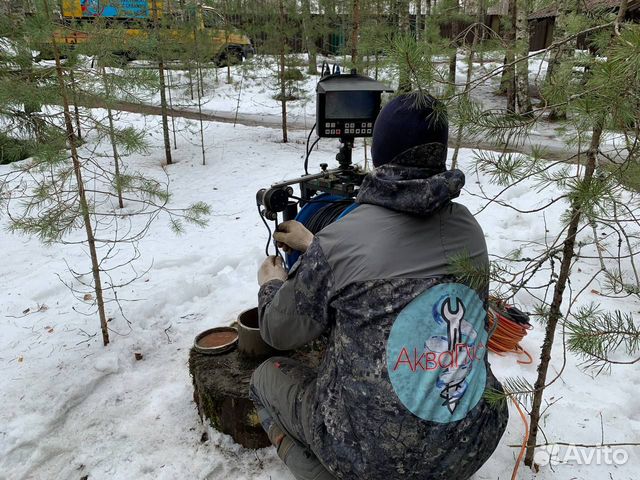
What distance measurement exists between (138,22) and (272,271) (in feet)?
20.2

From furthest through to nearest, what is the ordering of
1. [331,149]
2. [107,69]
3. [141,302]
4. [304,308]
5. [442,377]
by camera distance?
[331,149] → [141,302] → [107,69] → [304,308] → [442,377]

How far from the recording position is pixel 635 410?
93.4 inches

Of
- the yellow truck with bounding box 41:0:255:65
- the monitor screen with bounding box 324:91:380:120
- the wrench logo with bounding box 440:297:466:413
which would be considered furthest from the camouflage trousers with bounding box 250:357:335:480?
the yellow truck with bounding box 41:0:255:65

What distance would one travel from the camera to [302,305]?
158 cm

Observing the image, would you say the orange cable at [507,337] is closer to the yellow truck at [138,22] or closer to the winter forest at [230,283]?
the winter forest at [230,283]

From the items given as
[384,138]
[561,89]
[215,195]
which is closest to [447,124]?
[384,138]

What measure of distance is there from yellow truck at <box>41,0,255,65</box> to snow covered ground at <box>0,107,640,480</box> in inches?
72.8

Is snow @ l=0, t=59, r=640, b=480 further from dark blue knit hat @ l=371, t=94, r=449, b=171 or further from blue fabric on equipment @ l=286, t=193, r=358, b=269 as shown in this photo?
blue fabric on equipment @ l=286, t=193, r=358, b=269

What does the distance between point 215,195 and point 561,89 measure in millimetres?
5827

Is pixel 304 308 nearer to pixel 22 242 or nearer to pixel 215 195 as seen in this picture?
pixel 22 242

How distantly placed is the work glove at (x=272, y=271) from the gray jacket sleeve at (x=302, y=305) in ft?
0.72

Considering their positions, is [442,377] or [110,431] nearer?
[442,377]

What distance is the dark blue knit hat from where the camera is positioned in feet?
4.69

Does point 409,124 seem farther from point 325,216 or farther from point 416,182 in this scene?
point 325,216
